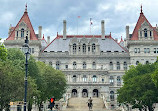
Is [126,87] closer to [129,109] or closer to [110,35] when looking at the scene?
[129,109]

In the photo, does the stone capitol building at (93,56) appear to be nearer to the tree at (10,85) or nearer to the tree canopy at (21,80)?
the tree canopy at (21,80)

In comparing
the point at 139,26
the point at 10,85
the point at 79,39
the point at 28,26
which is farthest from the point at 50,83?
the point at 139,26

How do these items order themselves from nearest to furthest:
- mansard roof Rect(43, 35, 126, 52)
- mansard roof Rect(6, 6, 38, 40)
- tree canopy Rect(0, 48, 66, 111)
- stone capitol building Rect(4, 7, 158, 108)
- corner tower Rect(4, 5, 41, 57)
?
tree canopy Rect(0, 48, 66, 111) < stone capitol building Rect(4, 7, 158, 108) < corner tower Rect(4, 5, 41, 57) < mansard roof Rect(6, 6, 38, 40) < mansard roof Rect(43, 35, 126, 52)

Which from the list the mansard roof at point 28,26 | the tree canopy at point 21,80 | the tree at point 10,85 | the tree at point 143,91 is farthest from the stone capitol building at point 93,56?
the tree at point 10,85

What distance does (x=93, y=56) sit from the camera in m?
69.6

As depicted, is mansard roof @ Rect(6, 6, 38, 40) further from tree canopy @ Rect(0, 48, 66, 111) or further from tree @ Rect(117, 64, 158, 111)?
tree @ Rect(117, 64, 158, 111)

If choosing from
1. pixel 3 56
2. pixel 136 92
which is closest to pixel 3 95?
pixel 3 56

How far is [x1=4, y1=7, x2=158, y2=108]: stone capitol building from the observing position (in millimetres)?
67375

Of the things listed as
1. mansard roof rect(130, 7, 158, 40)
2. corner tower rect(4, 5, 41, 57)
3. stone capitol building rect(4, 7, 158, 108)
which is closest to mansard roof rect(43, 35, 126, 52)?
stone capitol building rect(4, 7, 158, 108)

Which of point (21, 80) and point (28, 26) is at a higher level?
point (28, 26)

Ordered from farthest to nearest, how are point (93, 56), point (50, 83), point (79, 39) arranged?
point (79, 39) → point (93, 56) → point (50, 83)

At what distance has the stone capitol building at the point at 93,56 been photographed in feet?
221

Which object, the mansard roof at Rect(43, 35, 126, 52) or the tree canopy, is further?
the mansard roof at Rect(43, 35, 126, 52)

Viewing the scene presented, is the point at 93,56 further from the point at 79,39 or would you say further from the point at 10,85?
the point at 10,85
